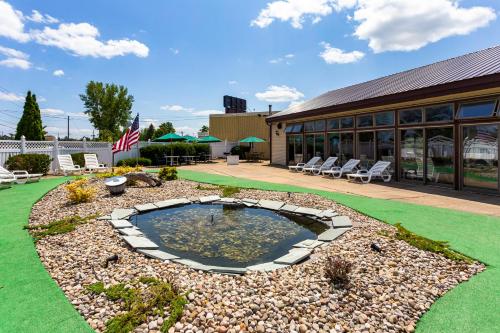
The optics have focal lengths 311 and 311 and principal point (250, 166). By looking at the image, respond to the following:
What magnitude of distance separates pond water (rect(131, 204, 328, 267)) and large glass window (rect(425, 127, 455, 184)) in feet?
19.2

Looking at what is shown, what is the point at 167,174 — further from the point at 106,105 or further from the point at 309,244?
the point at 106,105

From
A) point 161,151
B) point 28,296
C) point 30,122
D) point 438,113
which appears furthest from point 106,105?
point 28,296

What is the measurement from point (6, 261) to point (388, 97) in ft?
35.1

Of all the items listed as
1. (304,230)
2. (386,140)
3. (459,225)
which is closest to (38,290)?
(304,230)

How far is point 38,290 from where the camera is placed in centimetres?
288

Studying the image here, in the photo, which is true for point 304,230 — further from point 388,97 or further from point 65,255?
point 388,97

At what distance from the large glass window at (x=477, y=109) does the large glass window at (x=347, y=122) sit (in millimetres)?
4695

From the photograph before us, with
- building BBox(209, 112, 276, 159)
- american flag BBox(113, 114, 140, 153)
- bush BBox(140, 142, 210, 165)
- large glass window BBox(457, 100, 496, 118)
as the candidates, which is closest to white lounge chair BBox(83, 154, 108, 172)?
american flag BBox(113, 114, 140, 153)

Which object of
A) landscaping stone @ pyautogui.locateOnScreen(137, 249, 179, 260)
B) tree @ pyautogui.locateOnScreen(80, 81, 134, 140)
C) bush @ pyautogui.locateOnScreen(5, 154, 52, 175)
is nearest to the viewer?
landscaping stone @ pyautogui.locateOnScreen(137, 249, 179, 260)

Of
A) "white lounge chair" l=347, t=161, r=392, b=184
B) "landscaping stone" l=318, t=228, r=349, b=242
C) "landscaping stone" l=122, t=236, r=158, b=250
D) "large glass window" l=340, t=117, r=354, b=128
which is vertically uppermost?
"large glass window" l=340, t=117, r=354, b=128

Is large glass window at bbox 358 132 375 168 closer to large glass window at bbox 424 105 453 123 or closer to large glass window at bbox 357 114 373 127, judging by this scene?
large glass window at bbox 357 114 373 127

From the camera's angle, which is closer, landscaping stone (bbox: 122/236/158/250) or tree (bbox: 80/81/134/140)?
landscaping stone (bbox: 122/236/158/250)

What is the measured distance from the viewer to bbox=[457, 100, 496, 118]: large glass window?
803cm

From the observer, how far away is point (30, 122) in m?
19.6
